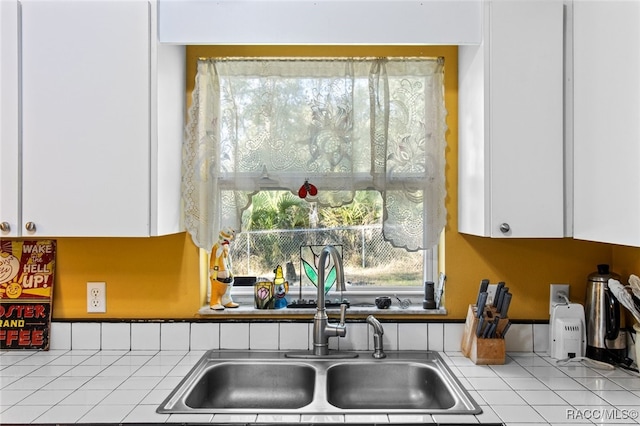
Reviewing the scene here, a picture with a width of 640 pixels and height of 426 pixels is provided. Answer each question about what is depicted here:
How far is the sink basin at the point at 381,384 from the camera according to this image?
1.88m

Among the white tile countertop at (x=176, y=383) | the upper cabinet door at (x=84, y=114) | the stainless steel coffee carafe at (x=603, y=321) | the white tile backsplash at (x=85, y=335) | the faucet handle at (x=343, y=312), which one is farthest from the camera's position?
the white tile backsplash at (x=85, y=335)

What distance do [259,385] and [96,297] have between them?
30.1 inches

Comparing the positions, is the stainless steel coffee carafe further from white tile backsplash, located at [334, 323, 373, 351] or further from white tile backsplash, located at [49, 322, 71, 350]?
white tile backsplash, located at [49, 322, 71, 350]

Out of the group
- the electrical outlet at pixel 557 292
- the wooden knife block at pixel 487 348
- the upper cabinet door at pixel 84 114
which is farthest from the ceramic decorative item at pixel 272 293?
the electrical outlet at pixel 557 292

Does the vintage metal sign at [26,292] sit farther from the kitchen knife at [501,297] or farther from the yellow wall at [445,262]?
the kitchen knife at [501,297]

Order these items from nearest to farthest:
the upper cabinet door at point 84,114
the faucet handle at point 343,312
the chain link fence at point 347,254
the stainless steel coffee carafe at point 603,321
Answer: the upper cabinet door at point 84,114, the stainless steel coffee carafe at point 603,321, the faucet handle at point 343,312, the chain link fence at point 347,254

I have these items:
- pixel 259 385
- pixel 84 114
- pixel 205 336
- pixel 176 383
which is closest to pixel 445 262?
pixel 259 385

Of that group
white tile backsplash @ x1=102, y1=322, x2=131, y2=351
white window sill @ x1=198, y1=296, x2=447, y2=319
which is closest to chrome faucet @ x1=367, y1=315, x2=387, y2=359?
white window sill @ x1=198, y1=296, x2=447, y2=319

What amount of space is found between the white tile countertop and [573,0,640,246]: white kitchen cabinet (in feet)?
1.59

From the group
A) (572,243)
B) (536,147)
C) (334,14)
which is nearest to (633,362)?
(572,243)

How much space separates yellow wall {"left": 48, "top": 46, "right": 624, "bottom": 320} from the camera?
210 cm

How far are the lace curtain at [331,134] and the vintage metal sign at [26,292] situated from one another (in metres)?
0.68

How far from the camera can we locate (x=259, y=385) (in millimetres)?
1939

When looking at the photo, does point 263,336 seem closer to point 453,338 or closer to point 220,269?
point 220,269
